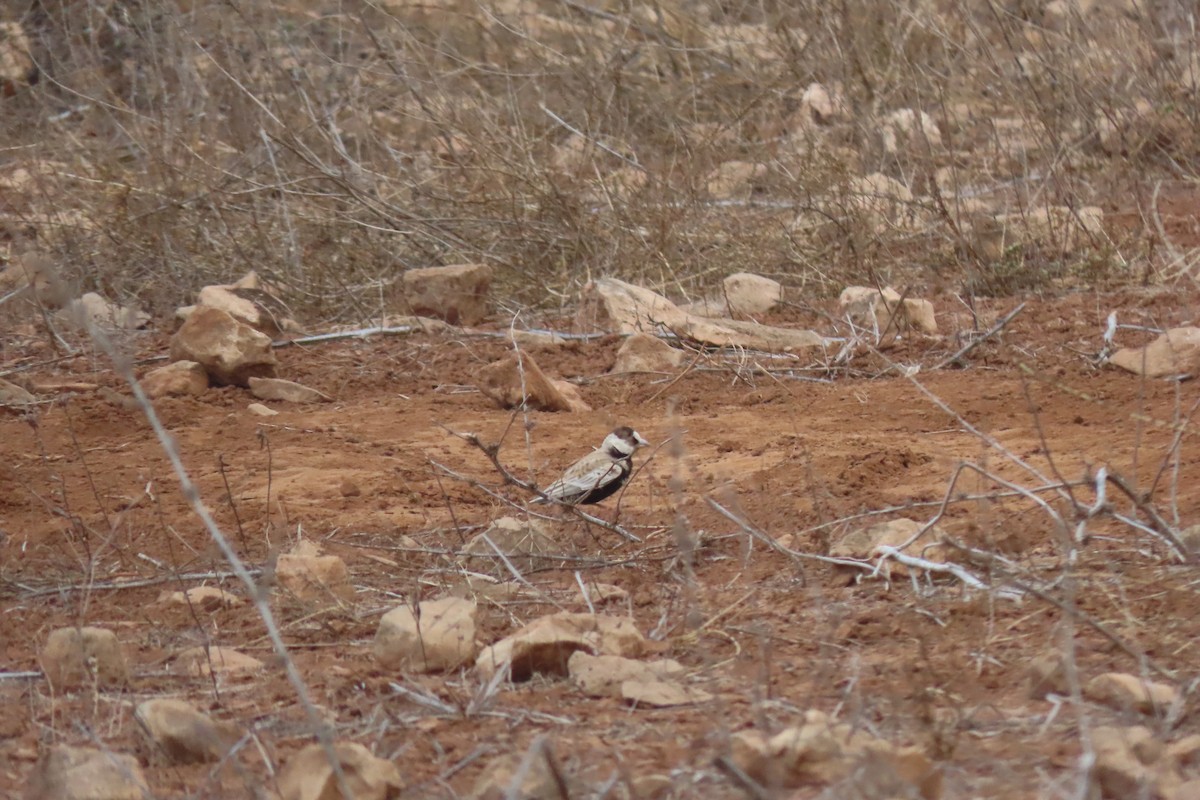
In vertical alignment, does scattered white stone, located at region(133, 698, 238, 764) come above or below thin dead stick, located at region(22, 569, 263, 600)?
above

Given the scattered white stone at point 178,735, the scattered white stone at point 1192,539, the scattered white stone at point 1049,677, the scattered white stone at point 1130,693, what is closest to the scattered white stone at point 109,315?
the scattered white stone at point 178,735

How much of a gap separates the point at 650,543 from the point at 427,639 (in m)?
1.13

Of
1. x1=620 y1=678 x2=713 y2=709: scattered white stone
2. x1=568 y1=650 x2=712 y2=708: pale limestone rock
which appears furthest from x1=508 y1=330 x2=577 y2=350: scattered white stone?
x1=620 y1=678 x2=713 y2=709: scattered white stone

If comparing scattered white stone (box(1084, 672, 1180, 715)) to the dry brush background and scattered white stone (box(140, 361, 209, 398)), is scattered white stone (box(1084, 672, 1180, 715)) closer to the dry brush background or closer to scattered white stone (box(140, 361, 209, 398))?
the dry brush background

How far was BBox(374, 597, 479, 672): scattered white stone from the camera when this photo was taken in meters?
2.95

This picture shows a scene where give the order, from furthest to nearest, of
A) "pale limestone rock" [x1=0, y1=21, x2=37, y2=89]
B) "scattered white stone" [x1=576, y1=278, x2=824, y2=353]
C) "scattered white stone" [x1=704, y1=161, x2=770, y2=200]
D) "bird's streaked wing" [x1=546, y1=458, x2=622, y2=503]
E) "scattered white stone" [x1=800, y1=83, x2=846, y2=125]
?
"pale limestone rock" [x1=0, y1=21, x2=37, y2=89]
"scattered white stone" [x1=800, y1=83, x2=846, y2=125]
"scattered white stone" [x1=704, y1=161, x2=770, y2=200]
"scattered white stone" [x1=576, y1=278, x2=824, y2=353]
"bird's streaked wing" [x1=546, y1=458, x2=622, y2=503]

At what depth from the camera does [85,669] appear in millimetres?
2938

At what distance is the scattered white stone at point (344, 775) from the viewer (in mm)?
2250

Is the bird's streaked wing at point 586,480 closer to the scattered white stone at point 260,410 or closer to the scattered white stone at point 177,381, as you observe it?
the scattered white stone at point 260,410

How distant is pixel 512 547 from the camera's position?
3.80 metres

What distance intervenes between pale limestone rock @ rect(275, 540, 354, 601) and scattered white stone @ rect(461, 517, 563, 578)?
12.4 inches

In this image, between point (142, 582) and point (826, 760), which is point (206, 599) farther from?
point (826, 760)

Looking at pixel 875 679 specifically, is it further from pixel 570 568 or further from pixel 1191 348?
pixel 1191 348

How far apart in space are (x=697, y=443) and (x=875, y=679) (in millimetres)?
2586
